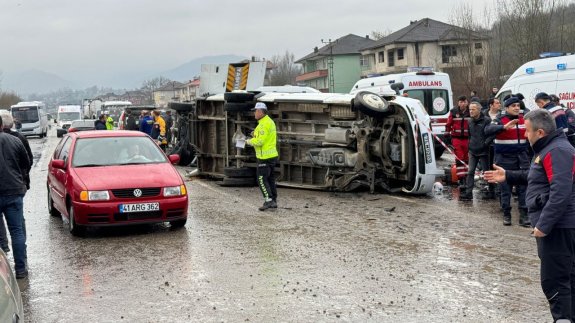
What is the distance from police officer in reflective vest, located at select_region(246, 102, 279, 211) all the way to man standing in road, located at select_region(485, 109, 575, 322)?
21.3 ft

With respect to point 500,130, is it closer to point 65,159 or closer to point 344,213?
point 344,213

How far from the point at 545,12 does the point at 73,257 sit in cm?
3034

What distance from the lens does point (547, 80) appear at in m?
12.8

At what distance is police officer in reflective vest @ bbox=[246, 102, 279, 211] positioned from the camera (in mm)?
11180

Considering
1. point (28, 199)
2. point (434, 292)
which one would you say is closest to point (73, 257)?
point (434, 292)

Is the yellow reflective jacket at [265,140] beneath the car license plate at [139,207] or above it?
above

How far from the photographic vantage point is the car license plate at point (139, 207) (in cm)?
890

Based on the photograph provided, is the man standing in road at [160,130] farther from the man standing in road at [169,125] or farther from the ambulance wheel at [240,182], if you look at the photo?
the ambulance wheel at [240,182]

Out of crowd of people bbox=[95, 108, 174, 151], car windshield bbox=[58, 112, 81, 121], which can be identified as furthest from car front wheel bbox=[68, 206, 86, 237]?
car windshield bbox=[58, 112, 81, 121]

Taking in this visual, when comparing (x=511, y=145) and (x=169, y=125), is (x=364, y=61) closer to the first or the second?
(x=169, y=125)

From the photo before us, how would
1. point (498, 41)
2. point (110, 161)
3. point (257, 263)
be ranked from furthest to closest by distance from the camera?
point (498, 41) → point (110, 161) → point (257, 263)

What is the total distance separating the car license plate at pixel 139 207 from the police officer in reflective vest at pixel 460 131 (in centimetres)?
633

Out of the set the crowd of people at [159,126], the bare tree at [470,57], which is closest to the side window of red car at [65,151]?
the crowd of people at [159,126]

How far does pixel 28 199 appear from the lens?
1363 centimetres
